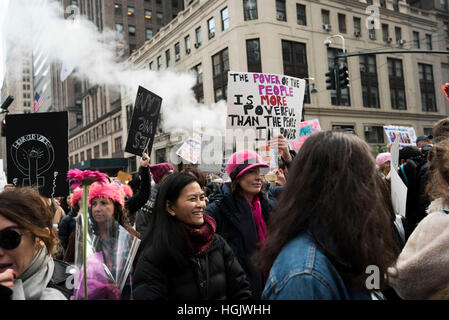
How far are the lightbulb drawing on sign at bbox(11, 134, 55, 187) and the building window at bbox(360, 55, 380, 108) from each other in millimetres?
30148

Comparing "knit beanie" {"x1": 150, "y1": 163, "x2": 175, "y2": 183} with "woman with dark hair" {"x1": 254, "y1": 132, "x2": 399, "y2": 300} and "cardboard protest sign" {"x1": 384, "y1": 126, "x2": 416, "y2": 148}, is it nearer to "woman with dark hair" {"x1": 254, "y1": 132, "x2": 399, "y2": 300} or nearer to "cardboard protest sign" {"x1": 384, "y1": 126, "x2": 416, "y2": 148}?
"woman with dark hair" {"x1": 254, "y1": 132, "x2": 399, "y2": 300}

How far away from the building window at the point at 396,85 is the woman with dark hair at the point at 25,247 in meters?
34.8

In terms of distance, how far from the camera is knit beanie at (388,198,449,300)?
1834mm

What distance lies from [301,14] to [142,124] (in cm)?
2614

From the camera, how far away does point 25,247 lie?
174 cm

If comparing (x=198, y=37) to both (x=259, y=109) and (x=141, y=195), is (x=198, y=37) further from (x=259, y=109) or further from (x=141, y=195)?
(x=141, y=195)

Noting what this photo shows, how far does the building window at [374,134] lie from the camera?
30.3 meters

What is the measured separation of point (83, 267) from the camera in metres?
1.89

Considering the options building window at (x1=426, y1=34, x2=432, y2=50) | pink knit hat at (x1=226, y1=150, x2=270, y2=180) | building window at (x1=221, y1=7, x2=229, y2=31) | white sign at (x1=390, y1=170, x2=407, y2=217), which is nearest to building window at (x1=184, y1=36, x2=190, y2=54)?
building window at (x1=221, y1=7, x2=229, y2=31)

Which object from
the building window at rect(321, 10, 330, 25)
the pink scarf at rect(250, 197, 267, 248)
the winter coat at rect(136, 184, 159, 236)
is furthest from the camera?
the building window at rect(321, 10, 330, 25)

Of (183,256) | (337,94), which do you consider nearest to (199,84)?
(337,94)

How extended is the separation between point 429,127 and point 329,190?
124 ft

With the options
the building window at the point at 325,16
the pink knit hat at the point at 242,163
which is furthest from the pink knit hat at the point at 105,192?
the building window at the point at 325,16
